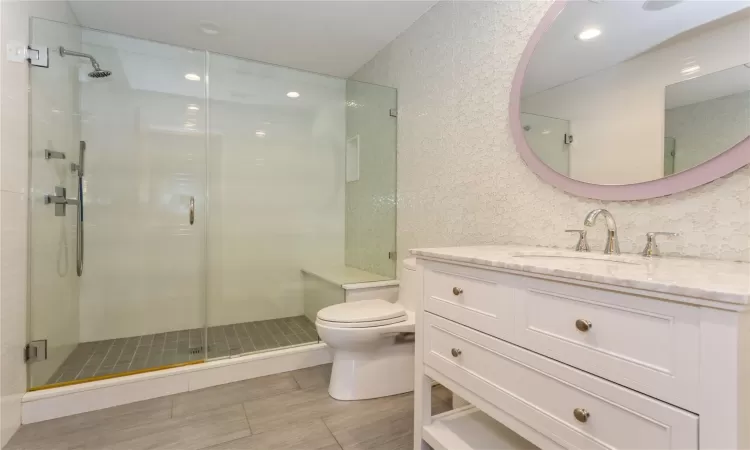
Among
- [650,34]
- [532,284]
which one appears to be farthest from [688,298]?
[650,34]

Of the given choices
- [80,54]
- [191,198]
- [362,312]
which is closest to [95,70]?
[80,54]

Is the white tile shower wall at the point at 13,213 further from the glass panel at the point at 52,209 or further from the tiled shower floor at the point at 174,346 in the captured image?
the tiled shower floor at the point at 174,346

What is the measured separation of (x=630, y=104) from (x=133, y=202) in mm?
3156

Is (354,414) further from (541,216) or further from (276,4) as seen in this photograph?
(276,4)

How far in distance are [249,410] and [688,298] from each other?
6.01 ft

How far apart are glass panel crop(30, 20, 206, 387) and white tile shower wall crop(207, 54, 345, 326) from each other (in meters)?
0.16

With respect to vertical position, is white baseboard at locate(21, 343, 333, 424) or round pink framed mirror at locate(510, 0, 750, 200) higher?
round pink framed mirror at locate(510, 0, 750, 200)

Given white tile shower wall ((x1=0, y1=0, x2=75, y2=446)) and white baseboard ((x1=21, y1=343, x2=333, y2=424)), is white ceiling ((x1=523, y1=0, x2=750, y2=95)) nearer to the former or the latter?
white baseboard ((x1=21, y1=343, x2=333, y2=424))

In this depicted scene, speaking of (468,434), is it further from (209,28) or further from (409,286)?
(209,28)

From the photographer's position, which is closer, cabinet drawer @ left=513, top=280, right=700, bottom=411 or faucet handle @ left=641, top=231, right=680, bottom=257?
cabinet drawer @ left=513, top=280, right=700, bottom=411

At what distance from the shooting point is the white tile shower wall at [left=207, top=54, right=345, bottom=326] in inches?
114

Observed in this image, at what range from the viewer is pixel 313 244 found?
3.21m

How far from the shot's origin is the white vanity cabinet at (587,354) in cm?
62

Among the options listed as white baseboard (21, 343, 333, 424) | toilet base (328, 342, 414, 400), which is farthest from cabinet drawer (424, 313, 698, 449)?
white baseboard (21, 343, 333, 424)
